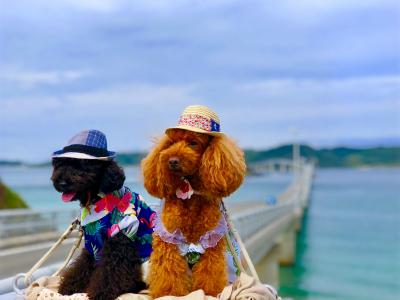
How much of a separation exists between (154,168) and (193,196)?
0.88 ft

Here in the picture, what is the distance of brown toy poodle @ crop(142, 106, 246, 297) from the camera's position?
301 cm

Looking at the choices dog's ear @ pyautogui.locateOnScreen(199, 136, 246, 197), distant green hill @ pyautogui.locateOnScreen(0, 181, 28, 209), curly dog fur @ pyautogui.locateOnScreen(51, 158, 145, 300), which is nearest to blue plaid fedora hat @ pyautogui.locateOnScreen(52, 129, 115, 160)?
curly dog fur @ pyautogui.locateOnScreen(51, 158, 145, 300)

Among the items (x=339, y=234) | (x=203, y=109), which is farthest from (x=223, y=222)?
(x=339, y=234)

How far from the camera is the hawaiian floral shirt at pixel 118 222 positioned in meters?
3.23

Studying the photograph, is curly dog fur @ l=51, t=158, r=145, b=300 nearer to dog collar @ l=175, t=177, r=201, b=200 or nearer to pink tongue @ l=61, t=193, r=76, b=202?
pink tongue @ l=61, t=193, r=76, b=202

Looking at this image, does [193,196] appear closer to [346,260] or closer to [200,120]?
[200,120]

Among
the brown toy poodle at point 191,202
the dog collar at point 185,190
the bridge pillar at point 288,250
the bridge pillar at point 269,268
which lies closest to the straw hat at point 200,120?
the brown toy poodle at point 191,202

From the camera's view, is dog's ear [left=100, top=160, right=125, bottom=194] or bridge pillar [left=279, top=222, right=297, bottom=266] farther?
bridge pillar [left=279, top=222, right=297, bottom=266]

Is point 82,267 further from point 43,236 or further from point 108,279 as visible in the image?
point 43,236

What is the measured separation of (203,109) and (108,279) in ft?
3.42

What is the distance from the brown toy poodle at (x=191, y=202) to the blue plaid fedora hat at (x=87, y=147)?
0.89 ft

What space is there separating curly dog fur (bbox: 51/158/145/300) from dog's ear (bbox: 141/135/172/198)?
0.22 metres

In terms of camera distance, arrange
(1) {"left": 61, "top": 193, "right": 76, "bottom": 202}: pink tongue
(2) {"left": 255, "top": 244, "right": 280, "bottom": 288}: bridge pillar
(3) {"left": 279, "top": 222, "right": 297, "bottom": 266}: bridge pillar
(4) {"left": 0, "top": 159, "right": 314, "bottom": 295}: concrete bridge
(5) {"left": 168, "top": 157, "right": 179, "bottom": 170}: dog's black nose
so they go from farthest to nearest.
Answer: (3) {"left": 279, "top": 222, "right": 297, "bottom": 266}: bridge pillar < (2) {"left": 255, "top": 244, "right": 280, "bottom": 288}: bridge pillar < (4) {"left": 0, "top": 159, "right": 314, "bottom": 295}: concrete bridge < (1) {"left": 61, "top": 193, "right": 76, "bottom": 202}: pink tongue < (5) {"left": 168, "top": 157, "right": 179, "bottom": 170}: dog's black nose

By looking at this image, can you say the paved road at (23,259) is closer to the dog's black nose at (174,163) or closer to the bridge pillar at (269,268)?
the dog's black nose at (174,163)
